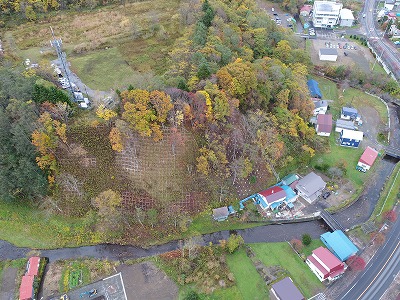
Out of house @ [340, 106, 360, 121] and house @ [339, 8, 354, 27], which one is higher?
house @ [339, 8, 354, 27]

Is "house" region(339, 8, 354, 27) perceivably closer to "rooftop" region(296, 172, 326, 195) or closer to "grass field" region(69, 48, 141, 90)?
"rooftop" region(296, 172, 326, 195)

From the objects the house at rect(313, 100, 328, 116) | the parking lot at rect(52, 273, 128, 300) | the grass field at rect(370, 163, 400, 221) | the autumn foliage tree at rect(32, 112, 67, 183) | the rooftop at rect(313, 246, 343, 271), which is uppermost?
the autumn foliage tree at rect(32, 112, 67, 183)

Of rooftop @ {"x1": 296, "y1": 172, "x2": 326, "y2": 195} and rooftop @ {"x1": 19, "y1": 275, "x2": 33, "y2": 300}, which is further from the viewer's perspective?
rooftop @ {"x1": 296, "y1": 172, "x2": 326, "y2": 195}

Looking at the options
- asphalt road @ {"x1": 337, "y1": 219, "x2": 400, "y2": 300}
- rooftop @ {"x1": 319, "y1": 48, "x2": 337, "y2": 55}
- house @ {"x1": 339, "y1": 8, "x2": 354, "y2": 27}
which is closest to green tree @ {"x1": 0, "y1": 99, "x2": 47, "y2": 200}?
asphalt road @ {"x1": 337, "y1": 219, "x2": 400, "y2": 300}

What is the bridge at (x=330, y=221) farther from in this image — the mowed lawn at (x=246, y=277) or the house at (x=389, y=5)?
the house at (x=389, y=5)

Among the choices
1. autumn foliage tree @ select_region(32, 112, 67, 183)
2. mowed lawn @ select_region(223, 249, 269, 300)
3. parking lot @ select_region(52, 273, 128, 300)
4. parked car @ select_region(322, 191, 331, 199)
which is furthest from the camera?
parked car @ select_region(322, 191, 331, 199)

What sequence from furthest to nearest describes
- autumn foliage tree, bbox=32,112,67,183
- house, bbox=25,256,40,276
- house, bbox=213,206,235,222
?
house, bbox=213,206,235,222 → autumn foliage tree, bbox=32,112,67,183 → house, bbox=25,256,40,276

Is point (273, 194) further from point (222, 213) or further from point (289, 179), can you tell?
point (222, 213)
